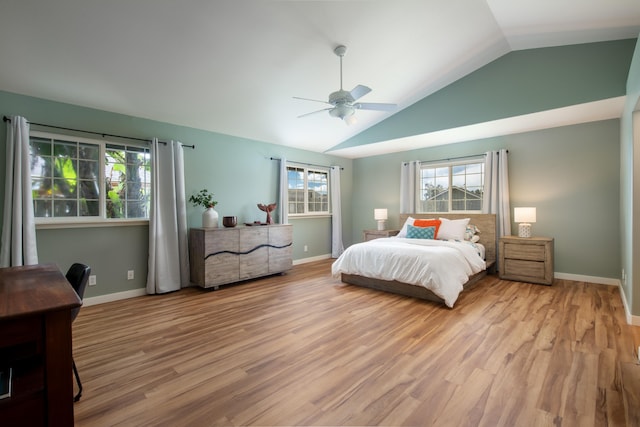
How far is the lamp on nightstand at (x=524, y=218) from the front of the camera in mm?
4363

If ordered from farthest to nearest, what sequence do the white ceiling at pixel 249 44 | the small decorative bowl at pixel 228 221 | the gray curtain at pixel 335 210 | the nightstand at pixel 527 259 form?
the gray curtain at pixel 335 210 < the small decorative bowl at pixel 228 221 < the nightstand at pixel 527 259 < the white ceiling at pixel 249 44

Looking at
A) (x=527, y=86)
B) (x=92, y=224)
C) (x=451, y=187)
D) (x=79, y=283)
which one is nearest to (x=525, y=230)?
(x=451, y=187)


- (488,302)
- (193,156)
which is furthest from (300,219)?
(488,302)

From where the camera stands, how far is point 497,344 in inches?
95.7

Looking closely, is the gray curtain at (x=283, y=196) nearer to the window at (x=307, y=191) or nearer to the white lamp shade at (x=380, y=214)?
the window at (x=307, y=191)

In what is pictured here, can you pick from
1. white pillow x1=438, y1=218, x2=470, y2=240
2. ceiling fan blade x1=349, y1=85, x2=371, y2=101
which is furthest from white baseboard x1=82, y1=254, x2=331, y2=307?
white pillow x1=438, y1=218, x2=470, y2=240

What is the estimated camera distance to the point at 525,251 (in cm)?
434

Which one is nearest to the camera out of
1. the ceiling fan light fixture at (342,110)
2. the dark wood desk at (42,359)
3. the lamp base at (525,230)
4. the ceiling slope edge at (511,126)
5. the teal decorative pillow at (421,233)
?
the dark wood desk at (42,359)

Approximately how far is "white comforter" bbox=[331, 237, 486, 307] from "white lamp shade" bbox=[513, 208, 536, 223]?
36.0 inches

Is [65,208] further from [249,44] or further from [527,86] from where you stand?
[527,86]

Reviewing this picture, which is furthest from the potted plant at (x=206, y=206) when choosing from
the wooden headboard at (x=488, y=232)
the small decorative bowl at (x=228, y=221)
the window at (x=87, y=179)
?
the wooden headboard at (x=488, y=232)

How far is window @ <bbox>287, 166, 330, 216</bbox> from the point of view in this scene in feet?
19.2

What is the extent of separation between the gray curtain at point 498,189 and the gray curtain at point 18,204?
20.2ft

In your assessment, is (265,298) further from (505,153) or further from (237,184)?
(505,153)
